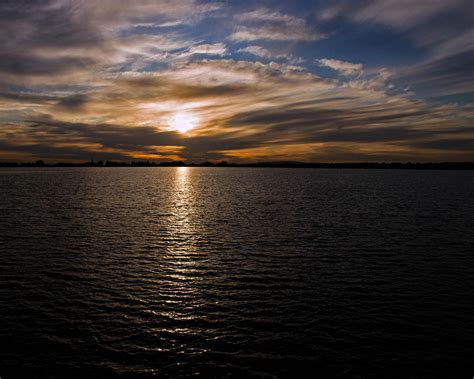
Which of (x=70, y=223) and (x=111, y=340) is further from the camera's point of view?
(x=70, y=223)

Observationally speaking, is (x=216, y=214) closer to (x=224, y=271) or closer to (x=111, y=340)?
(x=224, y=271)

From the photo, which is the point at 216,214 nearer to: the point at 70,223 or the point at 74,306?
the point at 70,223

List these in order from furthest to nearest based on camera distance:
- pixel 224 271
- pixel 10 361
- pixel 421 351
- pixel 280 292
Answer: pixel 224 271, pixel 280 292, pixel 421 351, pixel 10 361

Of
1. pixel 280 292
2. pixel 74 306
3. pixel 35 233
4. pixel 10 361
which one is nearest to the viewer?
pixel 10 361

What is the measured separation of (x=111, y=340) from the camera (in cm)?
1917

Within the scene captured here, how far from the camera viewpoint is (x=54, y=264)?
32.7 m

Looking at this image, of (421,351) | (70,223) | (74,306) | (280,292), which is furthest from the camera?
(70,223)

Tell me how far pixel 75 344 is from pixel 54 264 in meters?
16.5

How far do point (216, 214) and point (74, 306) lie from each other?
1719 inches

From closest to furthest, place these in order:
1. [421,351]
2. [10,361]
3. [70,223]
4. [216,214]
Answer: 1. [10,361]
2. [421,351]
3. [70,223]
4. [216,214]

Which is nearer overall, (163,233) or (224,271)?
(224,271)

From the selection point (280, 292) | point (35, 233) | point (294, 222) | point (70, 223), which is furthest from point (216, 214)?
point (280, 292)

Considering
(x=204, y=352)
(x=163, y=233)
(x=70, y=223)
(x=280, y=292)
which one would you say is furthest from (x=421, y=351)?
(x=70, y=223)

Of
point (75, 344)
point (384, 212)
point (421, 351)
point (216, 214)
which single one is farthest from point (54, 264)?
point (384, 212)
